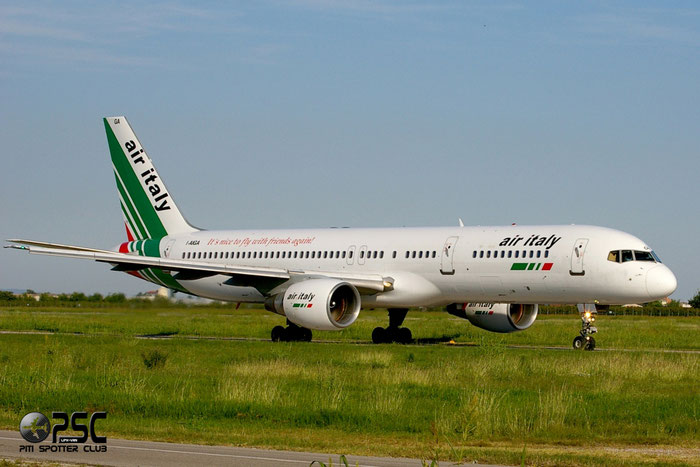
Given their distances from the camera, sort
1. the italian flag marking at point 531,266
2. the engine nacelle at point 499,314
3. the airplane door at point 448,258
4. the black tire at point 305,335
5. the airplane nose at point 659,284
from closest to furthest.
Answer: the airplane nose at point 659,284, the italian flag marking at point 531,266, the airplane door at point 448,258, the engine nacelle at point 499,314, the black tire at point 305,335

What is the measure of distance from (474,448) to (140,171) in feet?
113

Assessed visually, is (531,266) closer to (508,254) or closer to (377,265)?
(508,254)

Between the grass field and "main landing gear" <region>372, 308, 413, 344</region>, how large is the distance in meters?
4.77

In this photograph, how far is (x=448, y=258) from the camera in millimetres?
37125

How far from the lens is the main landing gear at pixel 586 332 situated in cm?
3378

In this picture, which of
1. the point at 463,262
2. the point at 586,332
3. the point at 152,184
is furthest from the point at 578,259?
the point at 152,184

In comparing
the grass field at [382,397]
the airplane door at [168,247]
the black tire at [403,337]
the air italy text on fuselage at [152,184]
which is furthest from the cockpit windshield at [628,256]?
the air italy text on fuselage at [152,184]

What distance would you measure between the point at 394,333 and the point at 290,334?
4.01m

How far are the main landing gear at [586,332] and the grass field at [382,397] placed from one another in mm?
2107

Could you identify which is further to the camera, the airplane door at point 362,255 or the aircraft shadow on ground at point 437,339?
the aircraft shadow on ground at point 437,339

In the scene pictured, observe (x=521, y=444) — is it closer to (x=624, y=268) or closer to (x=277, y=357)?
(x=277, y=357)

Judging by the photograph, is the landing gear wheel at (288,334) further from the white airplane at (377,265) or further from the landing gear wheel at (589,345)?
the landing gear wheel at (589,345)

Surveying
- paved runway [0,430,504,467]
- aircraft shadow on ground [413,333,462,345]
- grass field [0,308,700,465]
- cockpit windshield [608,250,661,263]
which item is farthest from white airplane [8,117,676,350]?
paved runway [0,430,504,467]

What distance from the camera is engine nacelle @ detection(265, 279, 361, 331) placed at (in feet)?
117
